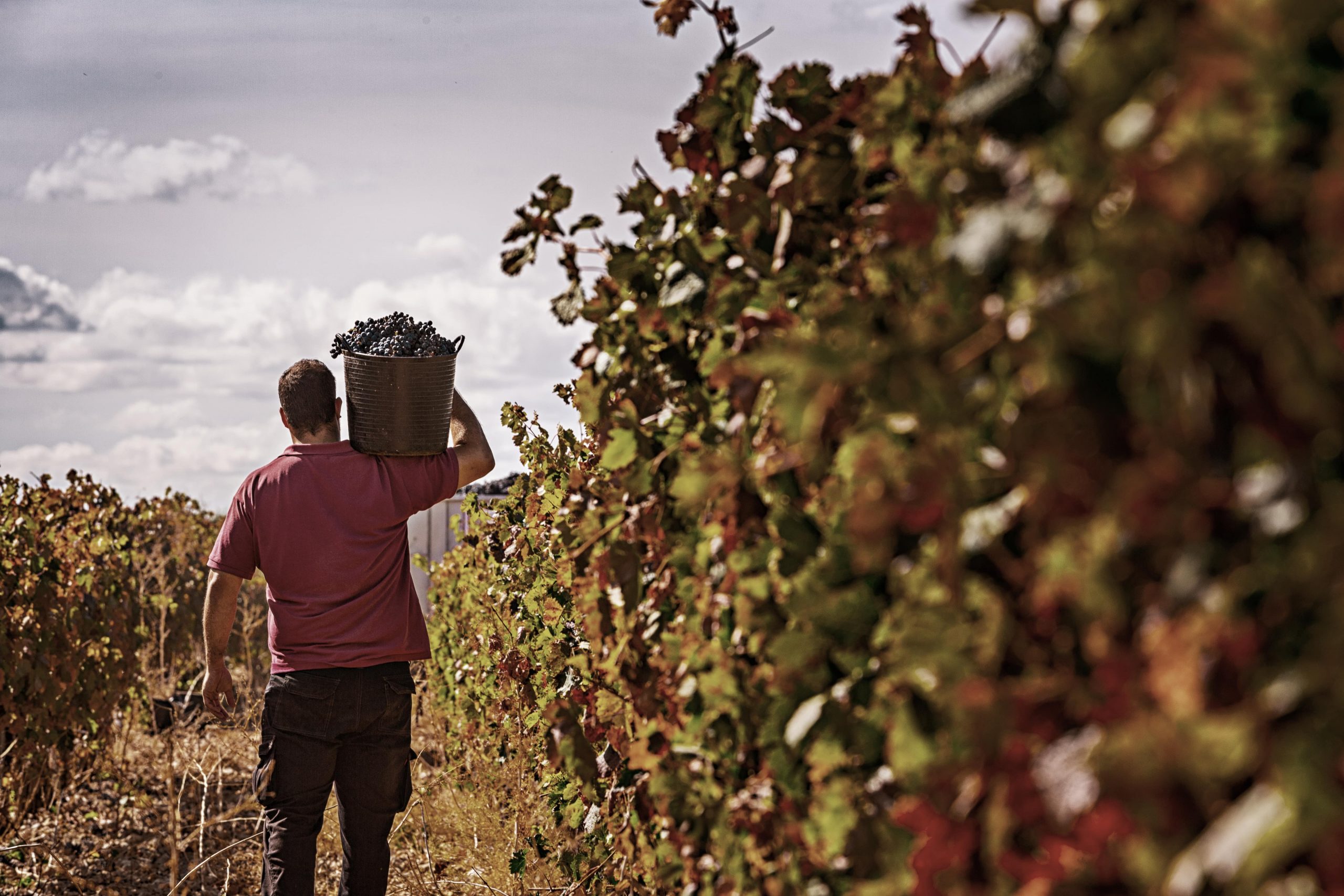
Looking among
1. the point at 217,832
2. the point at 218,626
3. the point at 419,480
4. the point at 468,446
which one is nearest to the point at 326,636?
the point at 218,626

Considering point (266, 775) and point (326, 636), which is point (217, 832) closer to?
point (266, 775)

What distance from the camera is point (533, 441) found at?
4738 millimetres

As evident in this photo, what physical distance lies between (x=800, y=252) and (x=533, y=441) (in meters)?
3.00

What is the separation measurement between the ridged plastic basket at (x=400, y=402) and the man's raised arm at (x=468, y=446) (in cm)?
14

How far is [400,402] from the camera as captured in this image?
4.06 m

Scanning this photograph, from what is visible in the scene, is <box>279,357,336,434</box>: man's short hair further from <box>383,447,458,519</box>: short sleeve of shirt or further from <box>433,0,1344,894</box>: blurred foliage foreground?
<box>433,0,1344,894</box>: blurred foliage foreground

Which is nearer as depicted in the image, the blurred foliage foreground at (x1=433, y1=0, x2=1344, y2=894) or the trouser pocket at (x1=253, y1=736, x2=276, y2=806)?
the blurred foliage foreground at (x1=433, y1=0, x2=1344, y2=894)

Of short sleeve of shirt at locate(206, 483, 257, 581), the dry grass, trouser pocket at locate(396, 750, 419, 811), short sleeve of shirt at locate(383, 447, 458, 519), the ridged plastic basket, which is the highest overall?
the ridged plastic basket

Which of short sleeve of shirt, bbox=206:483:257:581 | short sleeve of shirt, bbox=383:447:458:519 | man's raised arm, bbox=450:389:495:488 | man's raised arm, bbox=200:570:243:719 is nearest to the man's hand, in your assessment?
man's raised arm, bbox=200:570:243:719

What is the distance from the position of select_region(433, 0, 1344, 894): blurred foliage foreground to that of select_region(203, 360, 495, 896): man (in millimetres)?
2426

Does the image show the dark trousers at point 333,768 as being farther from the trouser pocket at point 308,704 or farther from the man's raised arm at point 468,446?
the man's raised arm at point 468,446

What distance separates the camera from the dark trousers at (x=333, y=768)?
13.3ft

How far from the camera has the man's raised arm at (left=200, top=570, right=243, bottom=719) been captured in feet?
13.5

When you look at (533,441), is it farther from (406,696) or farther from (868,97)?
(868,97)
